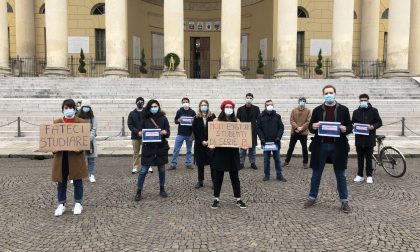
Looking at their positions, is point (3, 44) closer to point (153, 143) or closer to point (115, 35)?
point (115, 35)

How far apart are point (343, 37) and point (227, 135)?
18.9 m

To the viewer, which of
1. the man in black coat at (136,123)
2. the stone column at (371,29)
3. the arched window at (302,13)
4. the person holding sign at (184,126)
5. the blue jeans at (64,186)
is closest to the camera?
the blue jeans at (64,186)

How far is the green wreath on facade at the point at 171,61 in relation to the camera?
73.0 ft

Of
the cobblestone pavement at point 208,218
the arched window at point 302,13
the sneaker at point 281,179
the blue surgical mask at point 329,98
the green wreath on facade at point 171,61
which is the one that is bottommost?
the cobblestone pavement at point 208,218

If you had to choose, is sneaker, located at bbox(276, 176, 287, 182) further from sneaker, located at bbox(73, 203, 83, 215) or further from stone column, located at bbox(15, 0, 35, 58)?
stone column, located at bbox(15, 0, 35, 58)

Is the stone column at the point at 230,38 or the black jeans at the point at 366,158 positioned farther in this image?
the stone column at the point at 230,38

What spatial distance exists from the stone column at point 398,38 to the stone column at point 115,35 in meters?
16.2

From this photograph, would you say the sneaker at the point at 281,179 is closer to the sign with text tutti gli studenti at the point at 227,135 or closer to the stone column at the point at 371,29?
the sign with text tutti gli studenti at the point at 227,135

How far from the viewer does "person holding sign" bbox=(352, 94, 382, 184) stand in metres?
8.93

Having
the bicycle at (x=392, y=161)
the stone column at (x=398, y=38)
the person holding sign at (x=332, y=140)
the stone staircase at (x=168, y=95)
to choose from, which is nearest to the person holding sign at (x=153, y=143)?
the person holding sign at (x=332, y=140)

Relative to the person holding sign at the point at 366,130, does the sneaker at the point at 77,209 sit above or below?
below

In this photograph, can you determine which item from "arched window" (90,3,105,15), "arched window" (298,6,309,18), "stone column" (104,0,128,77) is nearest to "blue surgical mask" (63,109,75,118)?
"stone column" (104,0,128,77)

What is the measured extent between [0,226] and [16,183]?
10.1ft

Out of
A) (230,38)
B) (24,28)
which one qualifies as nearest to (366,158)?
(230,38)
